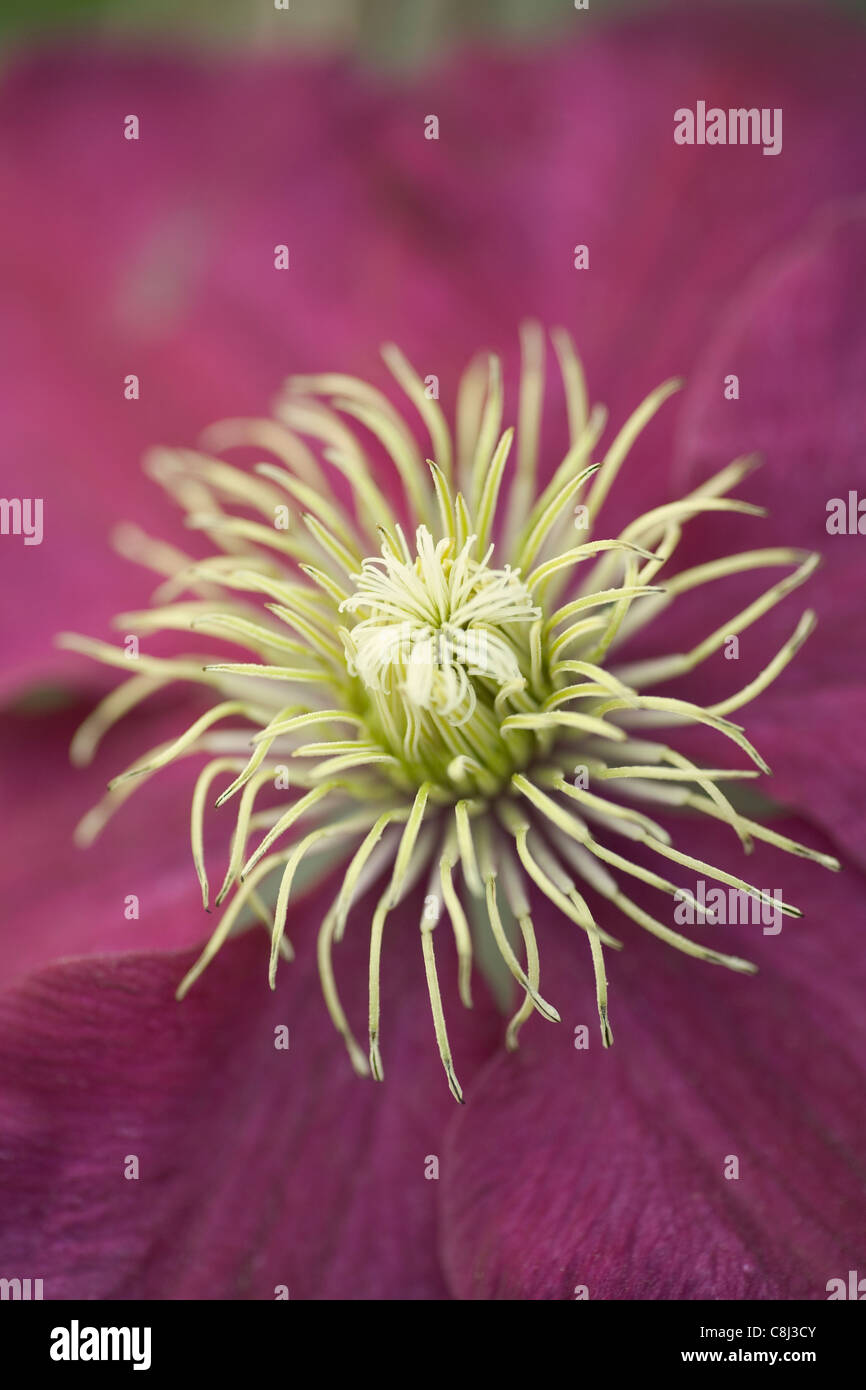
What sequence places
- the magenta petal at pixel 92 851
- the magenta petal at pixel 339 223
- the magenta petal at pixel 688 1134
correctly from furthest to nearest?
the magenta petal at pixel 339 223 < the magenta petal at pixel 92 851 < the magenta petal at pixel 688 1134

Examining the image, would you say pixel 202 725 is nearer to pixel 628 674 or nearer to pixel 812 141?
pixel 628 674

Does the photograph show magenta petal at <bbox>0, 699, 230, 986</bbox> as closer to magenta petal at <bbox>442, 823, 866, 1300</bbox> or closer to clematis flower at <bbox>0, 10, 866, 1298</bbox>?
clematis flower at <bbox>0, 10, 866, 1298</bbox>

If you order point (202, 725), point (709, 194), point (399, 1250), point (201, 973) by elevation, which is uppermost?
point (709, 194)

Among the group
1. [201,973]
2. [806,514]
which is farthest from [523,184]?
[201,973]

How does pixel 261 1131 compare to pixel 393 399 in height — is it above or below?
below

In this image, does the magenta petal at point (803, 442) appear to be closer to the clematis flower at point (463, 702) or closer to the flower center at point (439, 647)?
the clematis flower at point (463, 702)

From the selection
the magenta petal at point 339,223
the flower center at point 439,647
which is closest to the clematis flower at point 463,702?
the flower center at point 439,647
